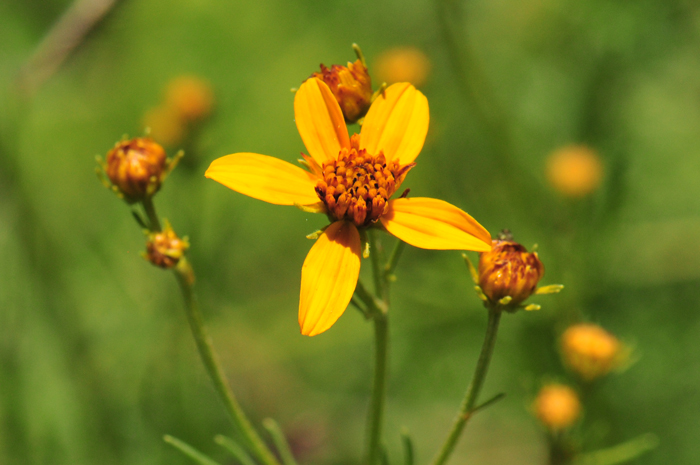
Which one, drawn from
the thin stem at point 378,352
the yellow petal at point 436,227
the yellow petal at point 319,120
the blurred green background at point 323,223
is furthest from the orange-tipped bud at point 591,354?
the yellow petal at point 319,120

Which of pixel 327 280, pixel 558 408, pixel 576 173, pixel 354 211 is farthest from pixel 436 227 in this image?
pixel 576 173

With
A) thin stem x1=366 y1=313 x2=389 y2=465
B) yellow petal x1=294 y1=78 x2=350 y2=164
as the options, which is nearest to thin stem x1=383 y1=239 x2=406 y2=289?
thin stem x1=366 y1=313 x2=389 y2=465

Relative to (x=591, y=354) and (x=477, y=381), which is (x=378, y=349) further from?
(x=591, y=354)

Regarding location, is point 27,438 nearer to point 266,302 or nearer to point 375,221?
point 266,302

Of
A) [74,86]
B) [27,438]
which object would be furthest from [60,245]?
[74,86]

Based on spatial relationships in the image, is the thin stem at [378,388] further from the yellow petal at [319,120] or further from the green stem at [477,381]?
the yellow petal at [319,120]

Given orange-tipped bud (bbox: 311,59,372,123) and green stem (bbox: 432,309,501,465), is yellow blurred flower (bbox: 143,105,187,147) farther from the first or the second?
green stem (bbox: 432,309,501,465)
